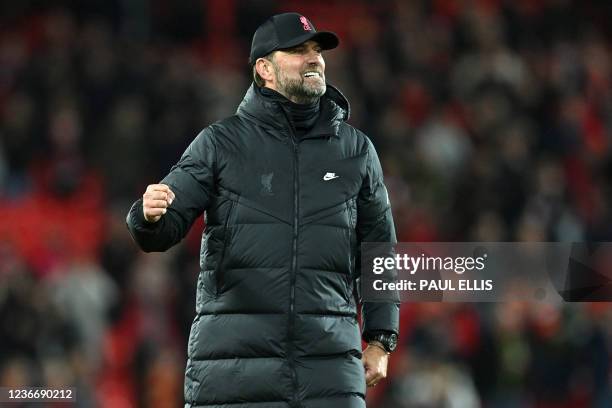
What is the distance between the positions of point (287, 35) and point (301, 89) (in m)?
0.18

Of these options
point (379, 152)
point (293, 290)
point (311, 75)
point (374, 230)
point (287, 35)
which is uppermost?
point (379, 152)

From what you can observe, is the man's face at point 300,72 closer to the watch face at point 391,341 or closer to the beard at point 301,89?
the beard at point 301,89

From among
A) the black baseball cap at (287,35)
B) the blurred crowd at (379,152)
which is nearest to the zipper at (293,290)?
the black baseball cap at (287,35)

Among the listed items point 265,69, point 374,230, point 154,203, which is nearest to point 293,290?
point 374,230

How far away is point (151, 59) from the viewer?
38.8 feet

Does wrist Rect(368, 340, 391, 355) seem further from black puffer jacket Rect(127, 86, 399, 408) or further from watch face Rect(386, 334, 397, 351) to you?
black puffer jacket Rect(127, 86, 399, 408)

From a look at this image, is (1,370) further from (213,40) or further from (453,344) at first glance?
(213,40)

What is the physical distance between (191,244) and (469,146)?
8.30 feet

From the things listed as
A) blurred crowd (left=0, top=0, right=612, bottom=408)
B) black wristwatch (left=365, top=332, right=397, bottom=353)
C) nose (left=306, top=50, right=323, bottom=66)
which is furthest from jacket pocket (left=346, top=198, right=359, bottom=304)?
blurred crowd (left=0, top=0, right=612, bottom=408)

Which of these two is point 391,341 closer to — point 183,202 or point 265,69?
point 183,202

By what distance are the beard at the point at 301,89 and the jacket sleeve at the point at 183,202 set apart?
0.88ft

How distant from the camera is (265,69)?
4301 mm

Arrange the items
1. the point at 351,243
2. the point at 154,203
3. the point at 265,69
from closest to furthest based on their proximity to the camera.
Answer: the point at 154,203
the point at 351,243
the point at 265,69

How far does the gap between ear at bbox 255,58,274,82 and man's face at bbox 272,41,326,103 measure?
0.02 m
